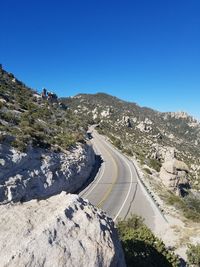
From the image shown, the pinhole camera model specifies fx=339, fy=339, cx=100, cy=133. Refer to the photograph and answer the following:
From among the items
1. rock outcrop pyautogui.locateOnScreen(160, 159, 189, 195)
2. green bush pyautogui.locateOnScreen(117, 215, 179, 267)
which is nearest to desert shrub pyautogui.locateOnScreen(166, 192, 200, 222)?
rock outcrop pyautogui.locateOnScreen(160, 159, 189, 195)

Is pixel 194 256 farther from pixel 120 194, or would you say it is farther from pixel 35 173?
pixel 120 194

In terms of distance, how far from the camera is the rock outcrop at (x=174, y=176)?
44.4 meters

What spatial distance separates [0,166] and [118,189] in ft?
59.8

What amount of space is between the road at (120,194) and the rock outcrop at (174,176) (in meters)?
4.00

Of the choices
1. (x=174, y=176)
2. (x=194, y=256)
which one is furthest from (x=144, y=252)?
(x=174, y=176)

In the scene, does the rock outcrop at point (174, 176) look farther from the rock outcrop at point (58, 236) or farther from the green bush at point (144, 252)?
the rock outcrop at point (58, 236)

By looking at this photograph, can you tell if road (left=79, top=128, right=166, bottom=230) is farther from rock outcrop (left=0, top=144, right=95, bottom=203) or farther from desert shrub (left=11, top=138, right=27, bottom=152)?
desert shrub (left=11, top=138, right=27, bottom=152)

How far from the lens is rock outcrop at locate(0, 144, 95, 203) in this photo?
2295 centimetres

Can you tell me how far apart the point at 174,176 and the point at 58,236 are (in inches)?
1554

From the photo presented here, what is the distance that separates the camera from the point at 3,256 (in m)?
6.12

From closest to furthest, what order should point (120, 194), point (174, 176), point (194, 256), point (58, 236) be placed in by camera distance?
1. point (58, 236)
2. point (194, 256)
3. point (120, 194)
4. point (174, 176)

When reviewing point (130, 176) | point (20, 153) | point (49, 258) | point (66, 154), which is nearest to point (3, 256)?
point (49, 258)

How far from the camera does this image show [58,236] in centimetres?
678

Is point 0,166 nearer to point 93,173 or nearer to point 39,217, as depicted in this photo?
point 39,217
